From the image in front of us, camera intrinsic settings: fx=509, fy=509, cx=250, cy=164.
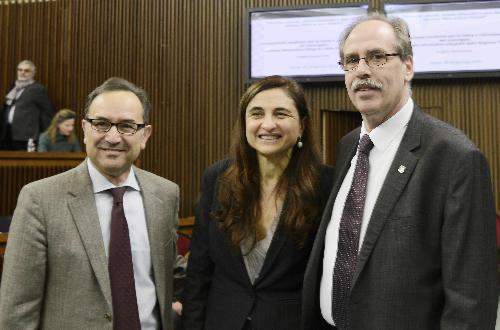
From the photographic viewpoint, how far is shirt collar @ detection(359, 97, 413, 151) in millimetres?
1381

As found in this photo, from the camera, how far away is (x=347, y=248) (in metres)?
1.35

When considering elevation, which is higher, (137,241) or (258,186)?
(258,186)

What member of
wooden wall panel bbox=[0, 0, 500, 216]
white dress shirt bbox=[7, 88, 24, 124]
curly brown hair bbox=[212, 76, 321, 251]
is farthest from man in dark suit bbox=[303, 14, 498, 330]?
white dress shirt bbox=[7, 88, 24, 124]

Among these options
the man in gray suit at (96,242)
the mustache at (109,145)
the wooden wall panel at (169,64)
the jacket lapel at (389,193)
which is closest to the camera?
the jacket lapel at (389,193)

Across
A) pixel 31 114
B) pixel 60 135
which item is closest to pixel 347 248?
pixel 60 135

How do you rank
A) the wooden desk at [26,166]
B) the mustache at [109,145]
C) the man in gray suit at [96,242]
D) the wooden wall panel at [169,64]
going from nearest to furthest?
the man in gray suit at [96,242] < the mustache at [109,145] < the wooden desk at [26,166] < the wooden wall panel at [169,64]

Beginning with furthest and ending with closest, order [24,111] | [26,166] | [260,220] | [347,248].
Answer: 1. [24,111]
2. [26,166]
3. [260,220]
4. [347,248]

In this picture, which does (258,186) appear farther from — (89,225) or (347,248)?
(89,225)

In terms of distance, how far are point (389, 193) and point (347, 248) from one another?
7.6 inches

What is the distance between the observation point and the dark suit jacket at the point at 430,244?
1.16 metres

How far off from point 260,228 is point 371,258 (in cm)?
42

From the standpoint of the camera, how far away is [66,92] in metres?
5.98

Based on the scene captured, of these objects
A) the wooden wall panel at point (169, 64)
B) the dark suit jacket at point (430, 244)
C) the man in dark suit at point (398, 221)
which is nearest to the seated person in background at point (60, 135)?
the wooden wall panel at point (169, 64)

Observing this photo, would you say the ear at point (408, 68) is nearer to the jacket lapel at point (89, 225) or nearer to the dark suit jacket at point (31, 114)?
the jacket lapel at point (89, 225)
